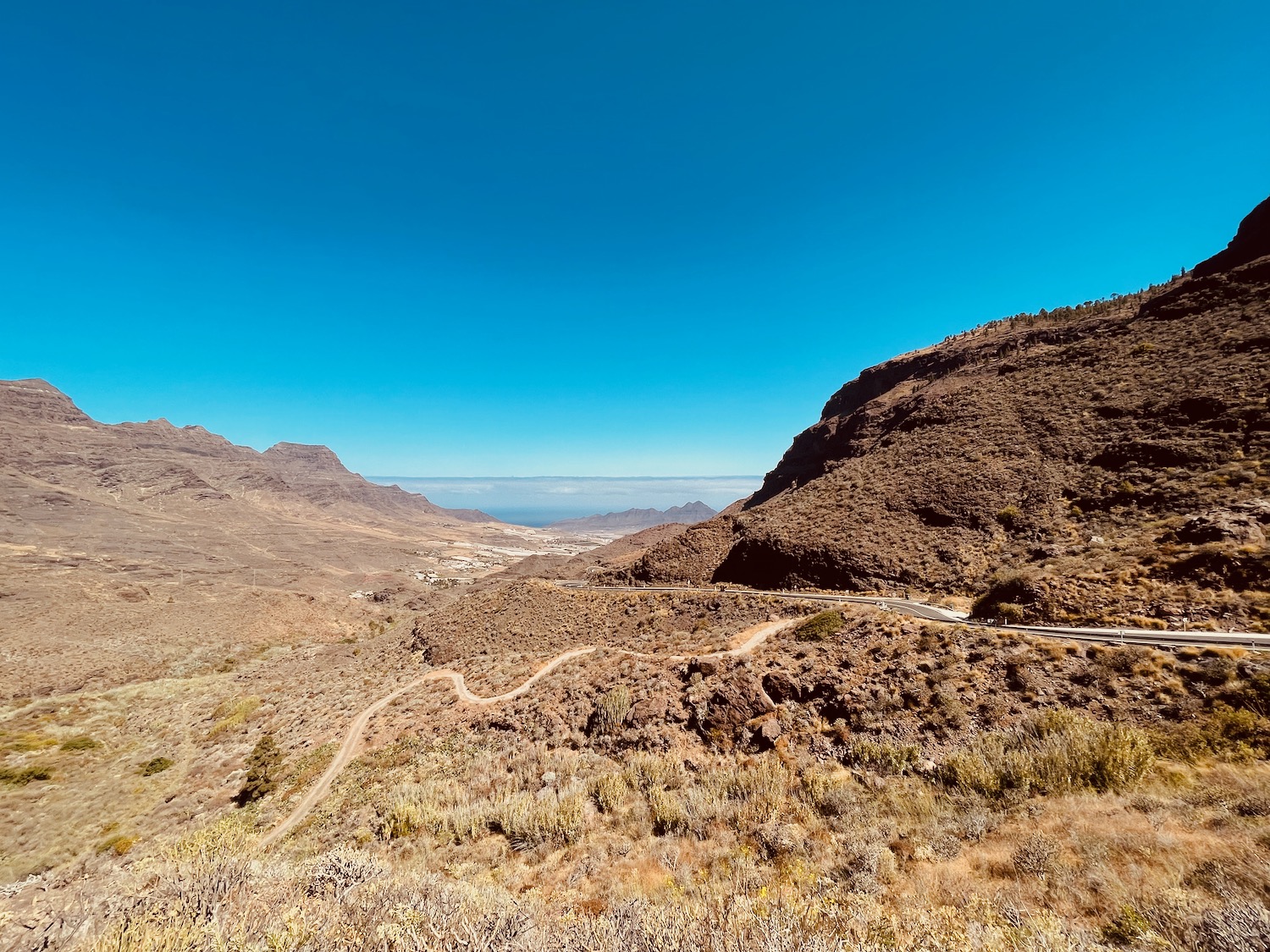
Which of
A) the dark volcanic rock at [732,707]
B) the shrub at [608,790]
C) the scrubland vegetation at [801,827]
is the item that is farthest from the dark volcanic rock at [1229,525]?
the shrub at [608,790]

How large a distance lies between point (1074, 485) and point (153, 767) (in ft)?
178

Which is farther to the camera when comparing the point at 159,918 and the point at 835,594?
the point at 835,594

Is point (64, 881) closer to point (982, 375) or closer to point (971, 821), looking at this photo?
point (971, 821)

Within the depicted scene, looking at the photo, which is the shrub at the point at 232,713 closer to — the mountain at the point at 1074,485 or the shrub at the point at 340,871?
the mountain at the point at 1074,485

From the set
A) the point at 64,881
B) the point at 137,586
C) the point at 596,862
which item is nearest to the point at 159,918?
the point at 596,862

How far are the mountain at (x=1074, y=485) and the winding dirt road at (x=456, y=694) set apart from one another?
989 cm

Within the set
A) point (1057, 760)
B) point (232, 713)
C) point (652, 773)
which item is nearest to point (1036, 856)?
point (1057, 760)

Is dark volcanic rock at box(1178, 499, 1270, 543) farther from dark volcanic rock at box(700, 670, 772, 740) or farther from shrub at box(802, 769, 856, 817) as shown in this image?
shrub at box(802, 769, 856, 817)

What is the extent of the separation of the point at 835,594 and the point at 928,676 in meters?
13.6

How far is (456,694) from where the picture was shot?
2609cm

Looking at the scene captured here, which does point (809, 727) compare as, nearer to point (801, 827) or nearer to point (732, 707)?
point (732, 707)

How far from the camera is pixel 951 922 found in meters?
5.47

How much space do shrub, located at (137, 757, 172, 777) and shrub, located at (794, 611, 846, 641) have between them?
3378 centimetres

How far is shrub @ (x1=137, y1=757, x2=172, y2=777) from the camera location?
24234mm
